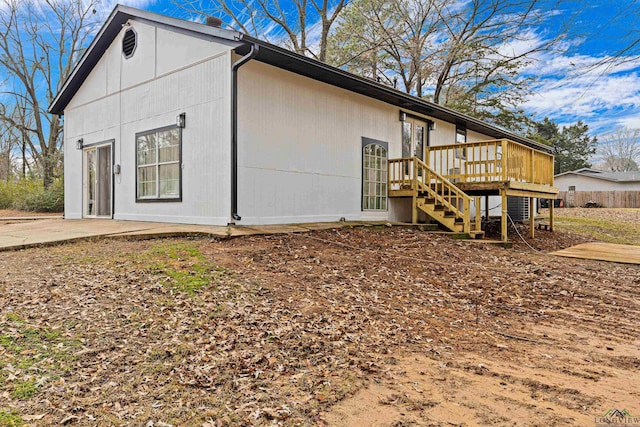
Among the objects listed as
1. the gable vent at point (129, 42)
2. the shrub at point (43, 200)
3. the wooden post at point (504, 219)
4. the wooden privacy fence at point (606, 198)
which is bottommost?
the wooden post at point (504, 219)

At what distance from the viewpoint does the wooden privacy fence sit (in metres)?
31.1

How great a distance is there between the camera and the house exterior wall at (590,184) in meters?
36.6

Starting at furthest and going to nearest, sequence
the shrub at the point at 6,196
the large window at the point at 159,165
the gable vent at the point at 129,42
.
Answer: the shrub at the point at 6,196
the gable vent at the point at 129,42
the large window at the point at 159,165

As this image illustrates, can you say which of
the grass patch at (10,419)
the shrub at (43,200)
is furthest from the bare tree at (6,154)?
the grass patch at (10,419)

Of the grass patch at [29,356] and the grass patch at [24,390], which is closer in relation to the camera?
the grass patch at [24,390]

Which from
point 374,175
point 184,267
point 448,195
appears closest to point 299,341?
point 184,267

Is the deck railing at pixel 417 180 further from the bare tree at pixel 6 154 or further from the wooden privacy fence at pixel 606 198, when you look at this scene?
the bare tree at pixel 6 154

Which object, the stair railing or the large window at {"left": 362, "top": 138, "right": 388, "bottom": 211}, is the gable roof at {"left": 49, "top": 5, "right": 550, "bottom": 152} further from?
the stair railing

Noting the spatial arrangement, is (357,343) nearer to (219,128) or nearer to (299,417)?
(299,417)

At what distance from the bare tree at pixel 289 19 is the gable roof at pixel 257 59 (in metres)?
7.87

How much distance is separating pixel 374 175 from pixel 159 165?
5.50 m

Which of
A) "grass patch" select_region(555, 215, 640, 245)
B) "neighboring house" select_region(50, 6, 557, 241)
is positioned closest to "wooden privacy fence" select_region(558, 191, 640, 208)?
"grass patch" select_region(555, 215, 640, 245)

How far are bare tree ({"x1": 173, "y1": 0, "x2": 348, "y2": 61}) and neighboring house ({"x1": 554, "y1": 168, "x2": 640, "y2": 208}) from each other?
25612 millimetres

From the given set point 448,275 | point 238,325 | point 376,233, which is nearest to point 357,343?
point 238,325
